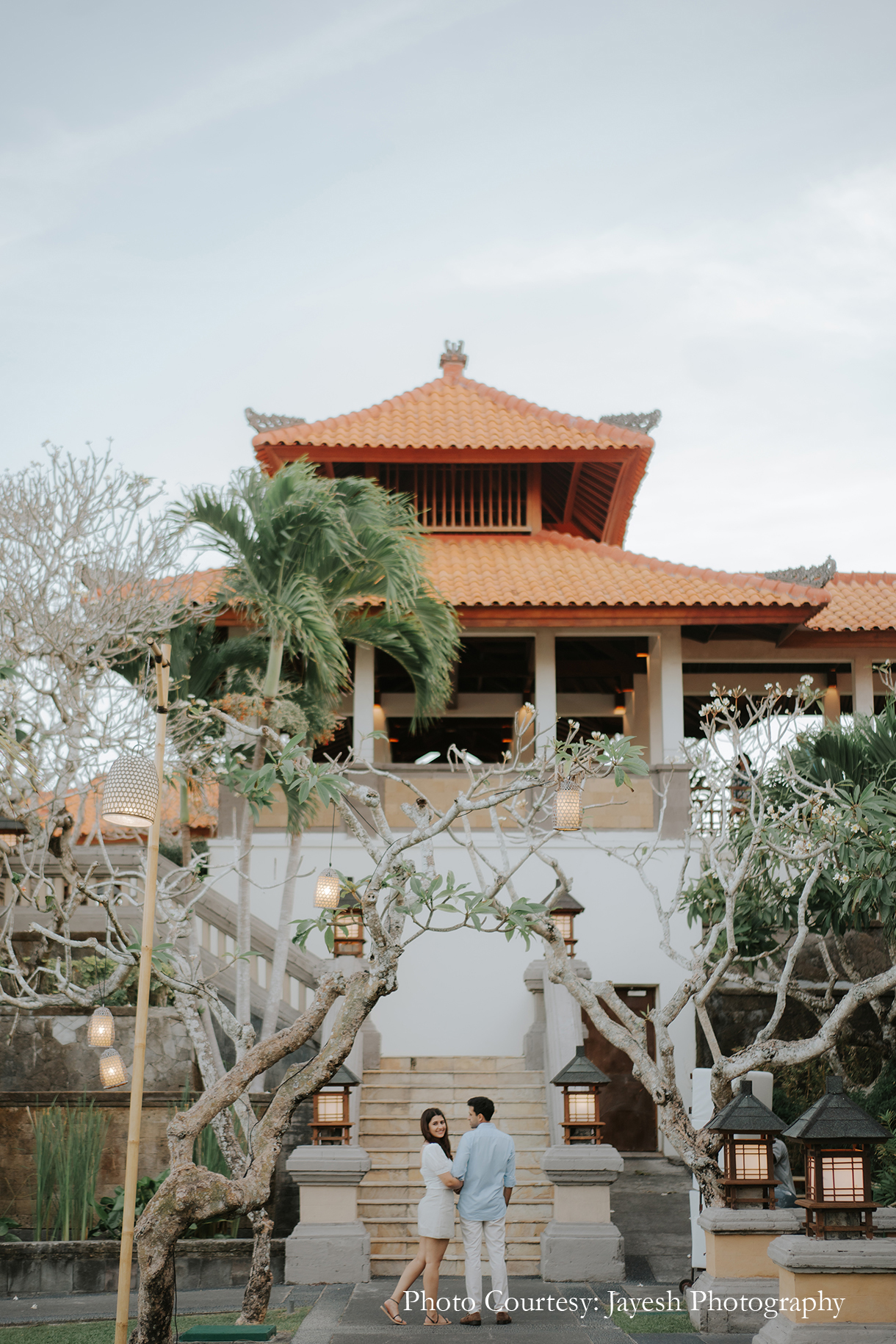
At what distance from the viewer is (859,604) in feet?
60.1

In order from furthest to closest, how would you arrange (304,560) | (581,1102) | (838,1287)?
(304,560) < (581,1102) < (838,1287)

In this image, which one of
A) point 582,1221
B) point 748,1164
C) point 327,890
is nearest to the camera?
Answer: point 748,1164

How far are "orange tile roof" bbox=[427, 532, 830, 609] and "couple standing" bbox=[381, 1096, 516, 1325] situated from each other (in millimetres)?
8497

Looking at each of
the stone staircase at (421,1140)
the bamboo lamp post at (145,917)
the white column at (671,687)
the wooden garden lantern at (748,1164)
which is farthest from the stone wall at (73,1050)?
the white column at (671,687)

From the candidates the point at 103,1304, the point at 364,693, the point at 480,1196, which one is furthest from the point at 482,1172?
the point at 364,693

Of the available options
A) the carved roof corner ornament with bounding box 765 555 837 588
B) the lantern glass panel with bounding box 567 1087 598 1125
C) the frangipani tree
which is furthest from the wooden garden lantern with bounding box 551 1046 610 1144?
the carved roof corner ornament with bounding box 765 555 837 588

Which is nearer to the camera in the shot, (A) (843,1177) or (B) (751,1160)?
(A) (843,1177)

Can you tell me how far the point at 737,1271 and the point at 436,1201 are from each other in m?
2.04

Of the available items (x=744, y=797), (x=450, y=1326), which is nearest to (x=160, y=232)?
(x=744, y=797)

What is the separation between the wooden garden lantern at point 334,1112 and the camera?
31.0 ft

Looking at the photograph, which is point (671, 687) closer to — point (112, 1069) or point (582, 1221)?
point (582, 1221)

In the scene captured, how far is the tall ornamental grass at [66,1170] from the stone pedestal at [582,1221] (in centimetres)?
389

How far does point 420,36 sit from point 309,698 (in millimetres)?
7300

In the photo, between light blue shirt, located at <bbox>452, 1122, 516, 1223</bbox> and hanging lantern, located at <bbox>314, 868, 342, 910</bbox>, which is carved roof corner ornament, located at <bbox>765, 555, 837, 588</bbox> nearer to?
hanging lantern, located at <bbox>314, 868, 342, 910</bbox>
